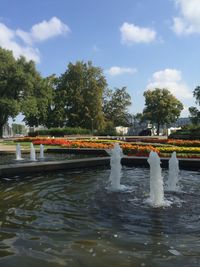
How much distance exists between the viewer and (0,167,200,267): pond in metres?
4.97

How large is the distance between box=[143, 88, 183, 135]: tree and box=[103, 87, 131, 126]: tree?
486cm

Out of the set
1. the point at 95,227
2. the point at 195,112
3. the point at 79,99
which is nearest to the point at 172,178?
the point at 95,227

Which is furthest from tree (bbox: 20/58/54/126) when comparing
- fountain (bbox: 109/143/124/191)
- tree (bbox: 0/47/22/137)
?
fountain (bbox: 109/143/124/191)

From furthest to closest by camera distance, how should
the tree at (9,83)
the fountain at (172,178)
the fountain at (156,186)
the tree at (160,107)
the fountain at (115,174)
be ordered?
1. the tree at (160,107)
2. the tree at (9,83)
3. the fountain at (115,174)
4. the fountain at (172,178)
5. the fountain at (156,186)

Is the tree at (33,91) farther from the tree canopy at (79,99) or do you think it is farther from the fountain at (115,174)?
the fountain at (115,174)

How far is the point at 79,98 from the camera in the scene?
2731 inches

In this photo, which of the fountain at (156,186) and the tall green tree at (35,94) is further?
the tall green tree at (35,94)

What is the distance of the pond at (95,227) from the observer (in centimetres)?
497

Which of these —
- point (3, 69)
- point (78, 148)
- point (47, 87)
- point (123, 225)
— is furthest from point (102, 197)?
point (47, 87)

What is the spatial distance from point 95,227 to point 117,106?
7600 centimetres

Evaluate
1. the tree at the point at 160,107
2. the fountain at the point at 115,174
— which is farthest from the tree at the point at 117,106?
the fountain at the point at 115,174

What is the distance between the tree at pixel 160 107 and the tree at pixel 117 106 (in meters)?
4.86

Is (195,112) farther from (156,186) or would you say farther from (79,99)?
(156,186)

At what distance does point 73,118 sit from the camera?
228ft
